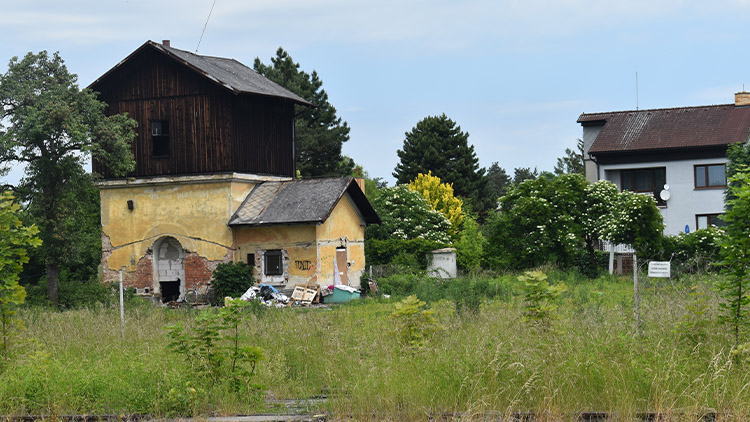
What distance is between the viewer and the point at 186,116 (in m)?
32.0

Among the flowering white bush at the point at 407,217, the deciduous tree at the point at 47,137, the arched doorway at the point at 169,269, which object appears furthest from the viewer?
the flowering white bush at the point at 407,217

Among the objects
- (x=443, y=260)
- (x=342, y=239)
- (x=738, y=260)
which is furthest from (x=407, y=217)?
(x=738, y=260)

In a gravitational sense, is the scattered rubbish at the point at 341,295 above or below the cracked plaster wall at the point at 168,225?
below

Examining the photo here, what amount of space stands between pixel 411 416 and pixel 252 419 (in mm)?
1825

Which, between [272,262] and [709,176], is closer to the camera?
[272,262]

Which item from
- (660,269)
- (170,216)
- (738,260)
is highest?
(170,216)

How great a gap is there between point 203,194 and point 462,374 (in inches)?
915

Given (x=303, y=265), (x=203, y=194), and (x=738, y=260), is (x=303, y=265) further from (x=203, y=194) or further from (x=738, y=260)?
(x=738, y=260)

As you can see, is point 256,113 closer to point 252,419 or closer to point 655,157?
point 655,157

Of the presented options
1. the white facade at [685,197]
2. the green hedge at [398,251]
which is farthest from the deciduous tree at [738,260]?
the white facade at [685,197]

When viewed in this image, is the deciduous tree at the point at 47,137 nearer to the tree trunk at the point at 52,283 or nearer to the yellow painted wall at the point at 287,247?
the tree trunk at the point at 52,283

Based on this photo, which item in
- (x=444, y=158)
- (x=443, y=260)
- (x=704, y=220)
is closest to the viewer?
(x=443, y=260)

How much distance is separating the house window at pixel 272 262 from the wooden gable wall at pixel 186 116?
10.6ft

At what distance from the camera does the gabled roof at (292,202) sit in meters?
30.3
